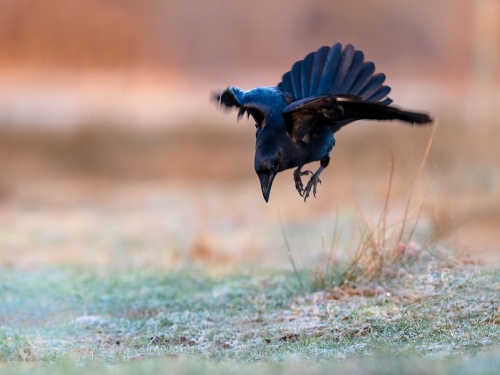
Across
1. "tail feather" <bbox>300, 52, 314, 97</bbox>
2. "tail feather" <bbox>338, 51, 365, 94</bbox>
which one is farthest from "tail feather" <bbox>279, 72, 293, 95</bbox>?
"tail feather" <bbox>338, 51, 365, 94</bbox>

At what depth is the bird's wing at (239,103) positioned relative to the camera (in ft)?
17.9

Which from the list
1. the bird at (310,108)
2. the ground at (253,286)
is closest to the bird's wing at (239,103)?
the bird at (310,108)

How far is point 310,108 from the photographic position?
195 inches

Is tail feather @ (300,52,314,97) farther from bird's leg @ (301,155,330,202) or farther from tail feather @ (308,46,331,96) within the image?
bird's leg @ (301,155,330,202)

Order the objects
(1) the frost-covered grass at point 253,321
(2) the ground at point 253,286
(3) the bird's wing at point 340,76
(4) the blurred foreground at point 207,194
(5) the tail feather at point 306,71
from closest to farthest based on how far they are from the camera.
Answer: (1) the frost-covered grass at point 253,321 < (2) the ground at point 253,286 < (3) the bird's wing at point 340,76 < (5) the tail feather at point 306,71 < (4) the blurred foreground at point 207,194

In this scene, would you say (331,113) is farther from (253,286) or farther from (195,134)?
(195,134)

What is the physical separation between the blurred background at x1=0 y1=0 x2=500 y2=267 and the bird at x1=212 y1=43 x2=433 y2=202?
312 cm

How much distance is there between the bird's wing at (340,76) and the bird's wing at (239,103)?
0.39 metres

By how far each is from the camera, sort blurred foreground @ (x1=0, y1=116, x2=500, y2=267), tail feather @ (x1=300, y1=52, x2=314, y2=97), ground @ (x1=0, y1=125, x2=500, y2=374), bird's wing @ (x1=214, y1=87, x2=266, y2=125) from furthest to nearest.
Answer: blurred foreground @ (x1=0, y1=116, x2=500, y2=267), tail feather @ (x1=300, y1=52, x2=314, y2=97), bird's wing @ (x1=214, y1=87, x2=266, y2=125), ground @ (x1=0, y1=125, x2=500, y2=374)

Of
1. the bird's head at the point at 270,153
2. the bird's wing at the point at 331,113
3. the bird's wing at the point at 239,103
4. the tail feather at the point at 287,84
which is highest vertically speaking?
the tail feather at the point at 287,84

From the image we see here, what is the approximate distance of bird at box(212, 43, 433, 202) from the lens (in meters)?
4.90

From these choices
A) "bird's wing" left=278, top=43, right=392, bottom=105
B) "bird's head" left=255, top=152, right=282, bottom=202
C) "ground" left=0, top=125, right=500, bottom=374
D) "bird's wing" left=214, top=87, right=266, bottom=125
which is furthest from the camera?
"bird's wing" left=278, top=43, right=392, bottom=105

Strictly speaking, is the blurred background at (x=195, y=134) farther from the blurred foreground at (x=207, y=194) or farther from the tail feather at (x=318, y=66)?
the tail feather at (x=318, y=66)

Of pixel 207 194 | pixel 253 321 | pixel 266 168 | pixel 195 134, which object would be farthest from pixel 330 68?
pixel 195 134
